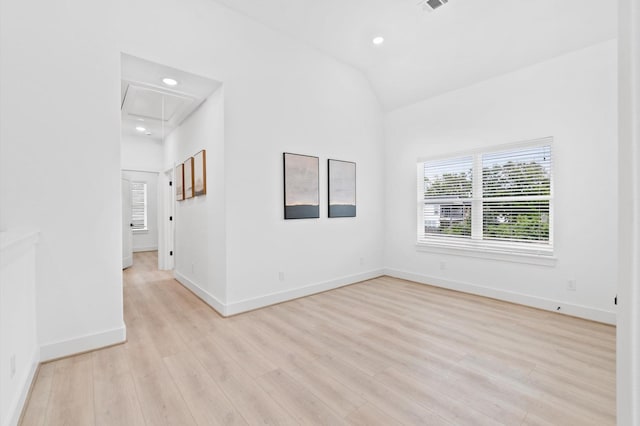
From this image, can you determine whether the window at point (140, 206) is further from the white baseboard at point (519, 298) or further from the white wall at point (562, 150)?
the white wall at point (562, 150)

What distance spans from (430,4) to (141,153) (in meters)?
6.52

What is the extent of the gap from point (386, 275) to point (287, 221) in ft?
7.53

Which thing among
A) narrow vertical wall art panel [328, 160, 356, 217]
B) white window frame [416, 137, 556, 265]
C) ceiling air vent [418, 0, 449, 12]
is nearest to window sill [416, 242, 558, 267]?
white window frame [416, 137, 556, 265]

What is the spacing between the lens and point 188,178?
4492 millimetres

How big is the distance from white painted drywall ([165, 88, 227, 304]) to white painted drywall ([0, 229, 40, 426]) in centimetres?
159

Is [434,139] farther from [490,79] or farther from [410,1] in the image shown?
[410,1]

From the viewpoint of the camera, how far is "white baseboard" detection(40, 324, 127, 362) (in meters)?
2.40

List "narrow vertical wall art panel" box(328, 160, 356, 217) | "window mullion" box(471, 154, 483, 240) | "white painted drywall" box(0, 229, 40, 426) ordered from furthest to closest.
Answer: "narrow vertical wall art panel" box(328, 160, 356, 217), "window mullion" box(471, 154, 483, 240), "white painted drywall" box(0, 229, 40, 426)

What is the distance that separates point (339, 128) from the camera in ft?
15.0

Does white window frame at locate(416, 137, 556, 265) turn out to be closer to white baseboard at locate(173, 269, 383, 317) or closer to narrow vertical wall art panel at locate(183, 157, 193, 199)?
white baseboard at locate(173, 269, 383, 317)

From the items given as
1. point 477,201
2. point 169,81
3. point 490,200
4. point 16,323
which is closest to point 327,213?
point 477,201

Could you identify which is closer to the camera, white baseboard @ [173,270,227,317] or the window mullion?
white baseboard @ [173,270,227,317]

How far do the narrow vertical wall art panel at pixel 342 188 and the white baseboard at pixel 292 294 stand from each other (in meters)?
1.01

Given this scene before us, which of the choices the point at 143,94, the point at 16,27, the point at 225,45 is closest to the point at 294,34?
the point at 225,45
